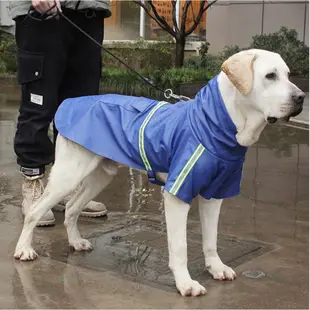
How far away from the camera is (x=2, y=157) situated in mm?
7215

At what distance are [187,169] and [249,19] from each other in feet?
44.2

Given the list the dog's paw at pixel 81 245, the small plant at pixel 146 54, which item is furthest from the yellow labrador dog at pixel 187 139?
the small plant at pixel 146 54

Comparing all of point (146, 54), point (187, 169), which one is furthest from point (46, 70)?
point (146, 54)

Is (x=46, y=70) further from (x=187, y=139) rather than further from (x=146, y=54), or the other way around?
(x=146, y=54)

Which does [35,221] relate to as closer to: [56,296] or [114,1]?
[56,296]

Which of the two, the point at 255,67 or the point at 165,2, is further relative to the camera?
the point at 165,2

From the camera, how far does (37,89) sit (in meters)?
4.63

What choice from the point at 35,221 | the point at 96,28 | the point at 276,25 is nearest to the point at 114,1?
the point at 276,25

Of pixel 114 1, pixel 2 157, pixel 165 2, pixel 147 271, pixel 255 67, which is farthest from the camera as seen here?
pixel 114 1

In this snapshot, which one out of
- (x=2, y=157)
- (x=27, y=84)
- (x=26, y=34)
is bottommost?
(x=2, y=157)

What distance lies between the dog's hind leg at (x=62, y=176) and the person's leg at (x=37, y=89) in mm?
687

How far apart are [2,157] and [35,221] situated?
11.1 ft

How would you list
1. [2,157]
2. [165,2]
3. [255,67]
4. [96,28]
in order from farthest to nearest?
1. [165,2]
2. [2,157]
3. [96,28]
4. [255,67]

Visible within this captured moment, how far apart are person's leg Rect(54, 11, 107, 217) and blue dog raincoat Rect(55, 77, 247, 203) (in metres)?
0.98
